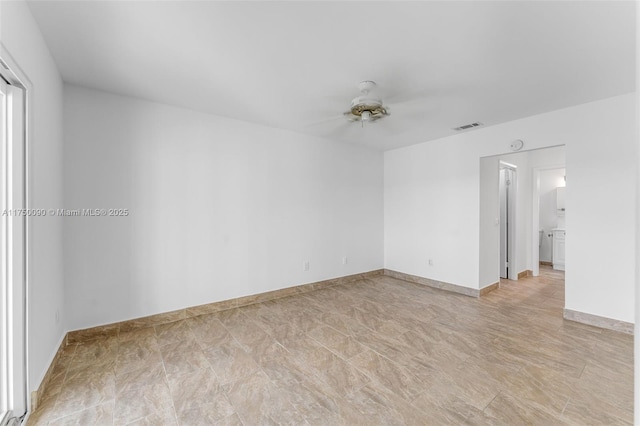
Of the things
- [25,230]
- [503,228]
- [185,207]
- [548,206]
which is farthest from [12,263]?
[548,206]

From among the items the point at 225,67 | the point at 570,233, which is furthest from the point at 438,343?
the point at 225,67

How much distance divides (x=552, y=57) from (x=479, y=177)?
2152 mm

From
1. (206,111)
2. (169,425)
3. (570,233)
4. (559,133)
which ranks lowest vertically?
(169,425)

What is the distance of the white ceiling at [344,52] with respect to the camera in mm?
1732

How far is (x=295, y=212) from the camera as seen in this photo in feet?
14.2

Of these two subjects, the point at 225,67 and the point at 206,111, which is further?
the point at 206,111

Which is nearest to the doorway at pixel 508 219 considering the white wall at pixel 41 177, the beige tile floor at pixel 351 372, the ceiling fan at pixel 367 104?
the beige tile floor at pixel 351 372

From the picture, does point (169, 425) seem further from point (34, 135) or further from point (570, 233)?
point (570, 233)

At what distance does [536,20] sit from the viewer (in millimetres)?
1806

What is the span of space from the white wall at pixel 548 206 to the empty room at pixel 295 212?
3133mm

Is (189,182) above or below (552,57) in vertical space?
below

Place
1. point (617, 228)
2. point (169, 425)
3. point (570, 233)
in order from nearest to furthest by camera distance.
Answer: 1. point (169, 425)
2. point (617, 228)
3. point (570, 233)

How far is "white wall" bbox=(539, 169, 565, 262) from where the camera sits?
662 cm

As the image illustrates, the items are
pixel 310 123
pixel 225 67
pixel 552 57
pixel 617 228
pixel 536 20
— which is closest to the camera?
pixel 536 20
